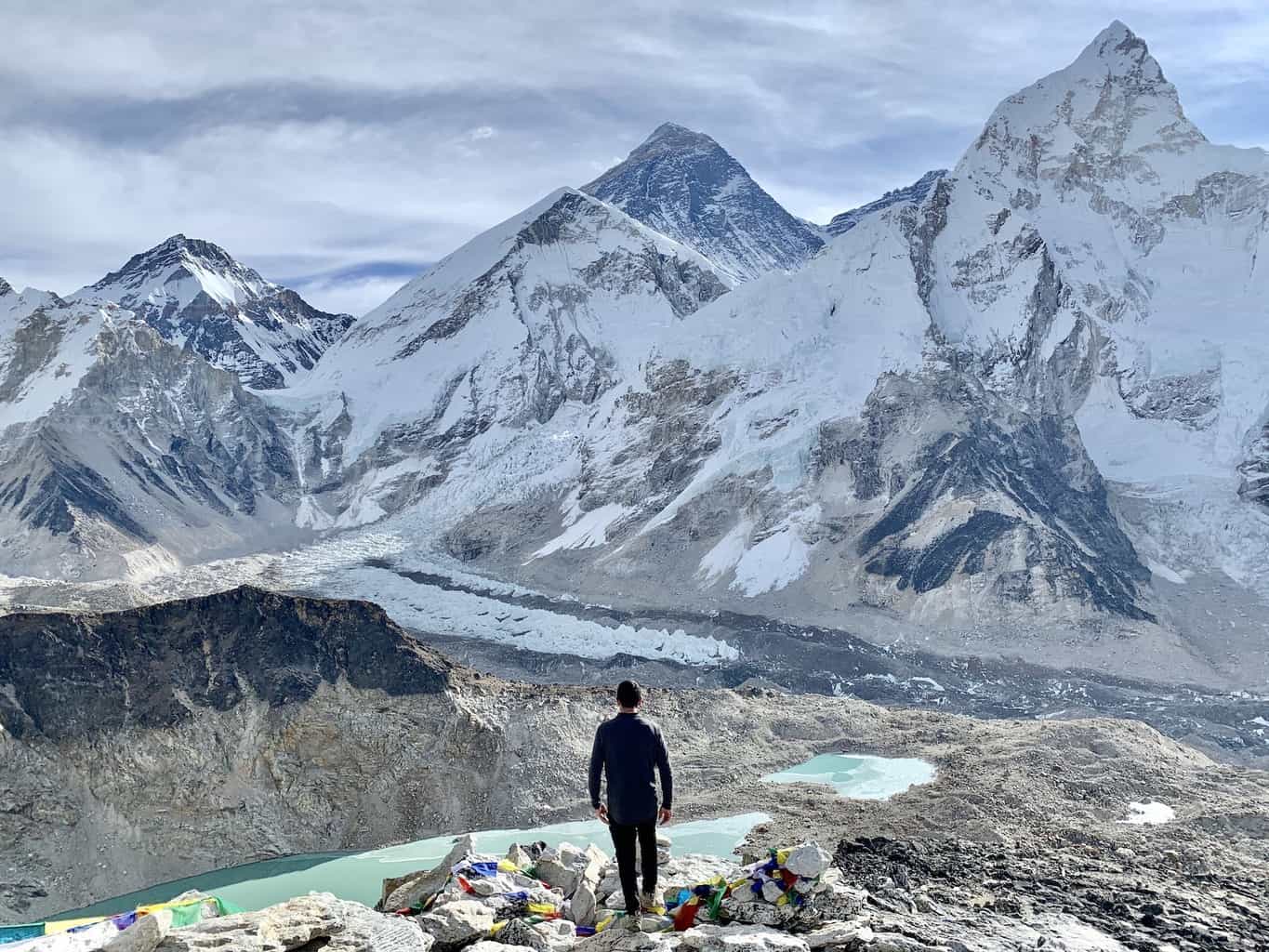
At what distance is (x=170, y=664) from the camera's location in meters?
44.6

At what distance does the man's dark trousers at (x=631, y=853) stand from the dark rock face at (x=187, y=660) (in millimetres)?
33843

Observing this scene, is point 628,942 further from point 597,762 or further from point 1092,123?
point 1092,123

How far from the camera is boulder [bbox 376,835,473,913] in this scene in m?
15.1

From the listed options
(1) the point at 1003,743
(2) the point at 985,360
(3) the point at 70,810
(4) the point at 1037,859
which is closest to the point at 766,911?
(4) the point at 1037,859

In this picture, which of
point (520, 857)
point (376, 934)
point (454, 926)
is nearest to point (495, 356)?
point (520, 857)

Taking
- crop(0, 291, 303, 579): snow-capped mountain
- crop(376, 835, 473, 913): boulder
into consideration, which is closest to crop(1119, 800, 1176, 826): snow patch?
crop(376, 835, 473, 913): boulder

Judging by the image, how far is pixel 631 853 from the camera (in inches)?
489

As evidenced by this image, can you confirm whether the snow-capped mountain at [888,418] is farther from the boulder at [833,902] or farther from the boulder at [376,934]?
the boulder at [376,934]

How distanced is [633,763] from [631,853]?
1.09 metres

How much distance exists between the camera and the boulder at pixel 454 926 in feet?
40.8

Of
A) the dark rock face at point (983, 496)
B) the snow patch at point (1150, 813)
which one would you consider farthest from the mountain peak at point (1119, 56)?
the snow patch at point (1150, 813)

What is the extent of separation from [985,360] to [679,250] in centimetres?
7615

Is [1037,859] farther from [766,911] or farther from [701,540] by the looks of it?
[701,540]

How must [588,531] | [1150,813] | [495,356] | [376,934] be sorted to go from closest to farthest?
[376,934], [1150,813], [588,531], [495,356]
